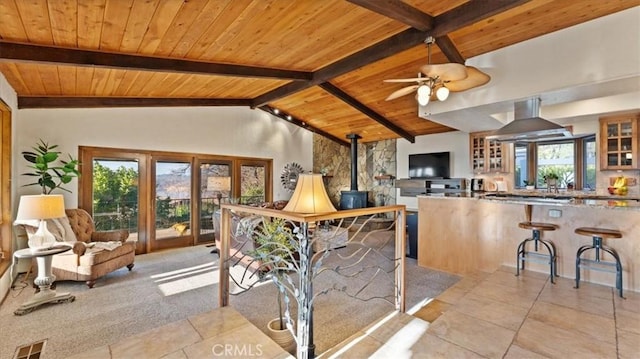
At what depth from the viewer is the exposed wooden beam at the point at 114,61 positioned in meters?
2.84

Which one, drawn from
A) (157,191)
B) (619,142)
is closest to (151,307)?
(157,191)

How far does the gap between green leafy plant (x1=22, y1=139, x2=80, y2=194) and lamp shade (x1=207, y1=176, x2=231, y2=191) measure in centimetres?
246

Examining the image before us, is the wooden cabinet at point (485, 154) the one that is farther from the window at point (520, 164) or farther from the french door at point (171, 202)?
the french door at point (171, 202)

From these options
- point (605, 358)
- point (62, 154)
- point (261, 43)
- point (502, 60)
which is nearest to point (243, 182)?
point (62, 154)

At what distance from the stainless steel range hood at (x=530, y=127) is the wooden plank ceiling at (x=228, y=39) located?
0.89 m

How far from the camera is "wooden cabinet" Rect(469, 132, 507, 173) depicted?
258 inches

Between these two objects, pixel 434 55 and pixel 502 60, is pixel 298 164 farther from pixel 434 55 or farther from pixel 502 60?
pixel 502 60

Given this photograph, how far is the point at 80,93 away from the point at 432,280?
616cm

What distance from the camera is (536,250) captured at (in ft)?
11.9

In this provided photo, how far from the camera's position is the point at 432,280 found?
408 cm

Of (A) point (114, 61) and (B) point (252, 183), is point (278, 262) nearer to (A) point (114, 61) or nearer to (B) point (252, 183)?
(A) point (114, 61)

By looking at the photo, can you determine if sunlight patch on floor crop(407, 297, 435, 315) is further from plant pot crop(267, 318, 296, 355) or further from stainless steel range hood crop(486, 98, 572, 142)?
stainless steel range hood crop(486, 98, 572, 142)

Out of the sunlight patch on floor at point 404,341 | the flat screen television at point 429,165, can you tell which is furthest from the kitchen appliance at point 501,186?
the sunlight patch on floor at point 404,341

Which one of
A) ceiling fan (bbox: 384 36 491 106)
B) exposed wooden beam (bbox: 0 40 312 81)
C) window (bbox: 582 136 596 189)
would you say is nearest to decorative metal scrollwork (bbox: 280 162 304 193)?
exposed wooden beam (bbox: 0 40 312 81)
